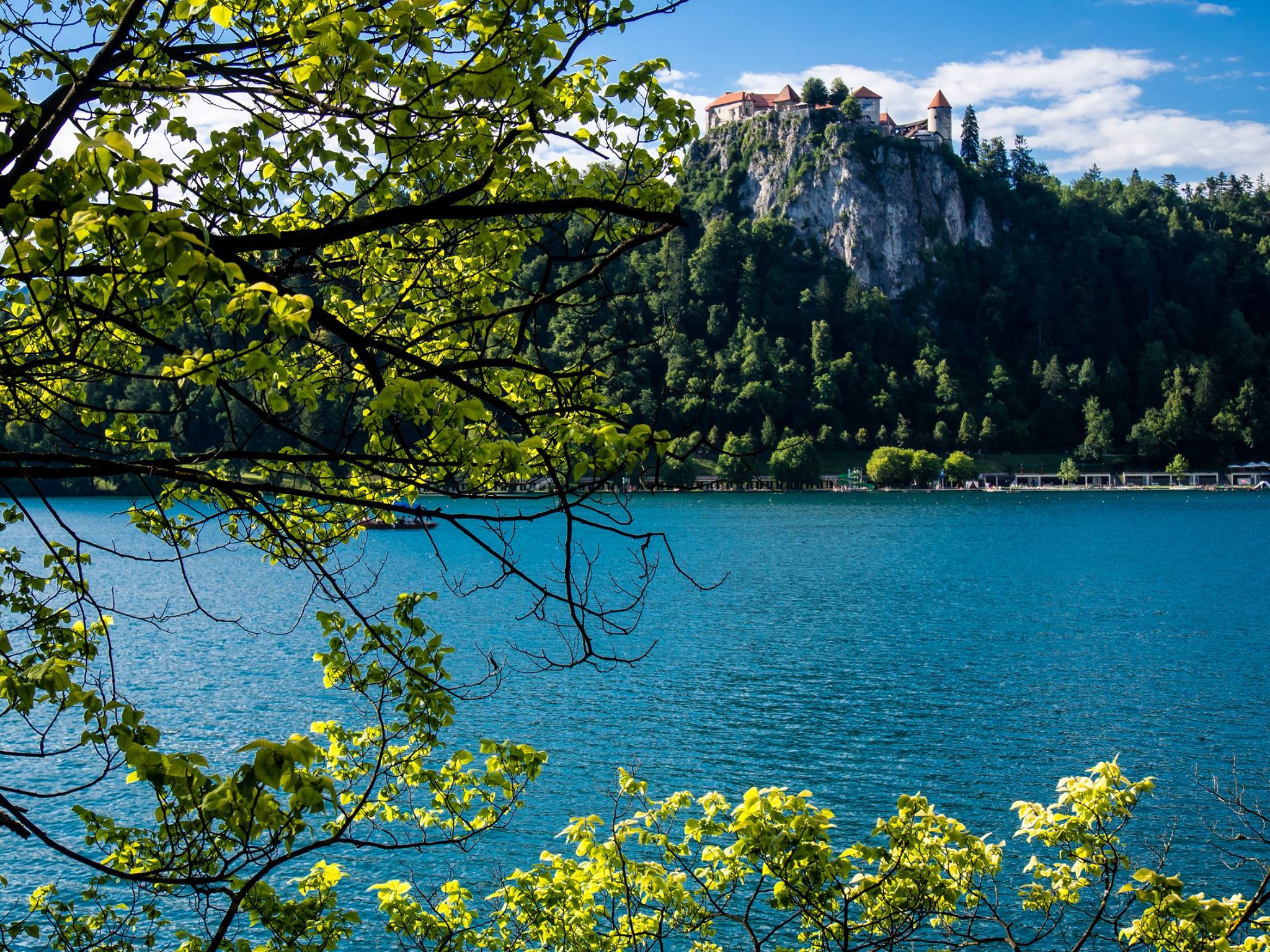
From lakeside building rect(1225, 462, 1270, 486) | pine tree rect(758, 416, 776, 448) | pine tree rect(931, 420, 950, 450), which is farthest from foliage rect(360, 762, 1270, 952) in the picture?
lakeside building rect(1225, 462, 1270, 486)

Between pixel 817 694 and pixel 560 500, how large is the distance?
31373 mm

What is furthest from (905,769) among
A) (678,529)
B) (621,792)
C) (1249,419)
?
(1249,419)

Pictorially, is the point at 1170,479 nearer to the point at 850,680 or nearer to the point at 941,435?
the point at 941,435

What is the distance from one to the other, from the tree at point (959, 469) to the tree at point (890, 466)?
613cm

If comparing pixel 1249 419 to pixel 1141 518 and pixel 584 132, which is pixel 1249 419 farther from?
pixel 584 132

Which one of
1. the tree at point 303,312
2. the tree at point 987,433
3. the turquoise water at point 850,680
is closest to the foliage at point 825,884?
the tree at point 303,312

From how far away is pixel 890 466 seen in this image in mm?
171875

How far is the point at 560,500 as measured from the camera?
473 cm

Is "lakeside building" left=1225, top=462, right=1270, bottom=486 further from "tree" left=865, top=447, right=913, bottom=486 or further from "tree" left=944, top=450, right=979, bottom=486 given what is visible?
"tree" left=865, top=447, right=913, bottom=486

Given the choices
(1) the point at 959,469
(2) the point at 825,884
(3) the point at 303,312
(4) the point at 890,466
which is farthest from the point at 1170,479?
(3) the point at 303,312

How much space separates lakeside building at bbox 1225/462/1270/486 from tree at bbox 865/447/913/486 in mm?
52960

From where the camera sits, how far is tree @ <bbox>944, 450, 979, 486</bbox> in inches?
6865

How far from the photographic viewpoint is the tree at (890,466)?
564 feet

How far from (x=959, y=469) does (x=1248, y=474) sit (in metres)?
48.1
